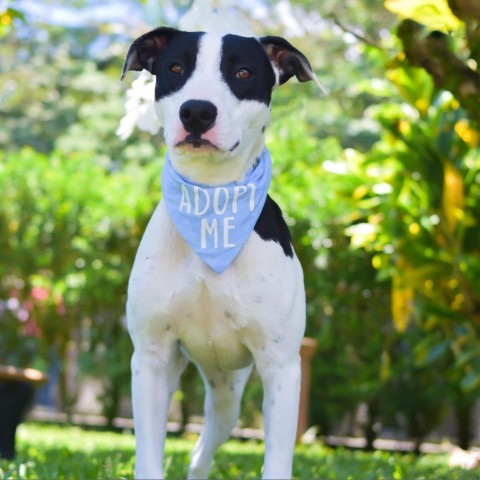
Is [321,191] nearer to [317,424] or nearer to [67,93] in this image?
[317,424]

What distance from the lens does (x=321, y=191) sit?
363 inches

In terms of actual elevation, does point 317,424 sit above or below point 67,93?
below

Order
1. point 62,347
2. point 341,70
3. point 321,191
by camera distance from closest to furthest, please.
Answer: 1. point 321,191
2. point 62,347
3. point 341,70

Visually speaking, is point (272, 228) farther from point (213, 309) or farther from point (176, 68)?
point (176, 68)

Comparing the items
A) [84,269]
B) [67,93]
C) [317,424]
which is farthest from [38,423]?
[67,93]

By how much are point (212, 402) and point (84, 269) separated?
6.79 meters

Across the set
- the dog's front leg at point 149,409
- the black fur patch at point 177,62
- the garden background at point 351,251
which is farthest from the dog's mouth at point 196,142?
the garden background at point 351,251

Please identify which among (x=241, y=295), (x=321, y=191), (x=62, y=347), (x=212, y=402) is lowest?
(x=212, y=402)

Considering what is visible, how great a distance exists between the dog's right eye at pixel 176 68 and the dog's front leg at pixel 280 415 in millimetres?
987

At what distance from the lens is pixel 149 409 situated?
10.0 feet

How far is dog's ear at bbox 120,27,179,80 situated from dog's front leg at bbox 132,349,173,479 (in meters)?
Answer: 0.97

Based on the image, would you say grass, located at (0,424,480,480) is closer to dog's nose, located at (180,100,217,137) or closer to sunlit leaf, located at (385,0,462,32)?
dog's nose, located at (180,100,217,137)

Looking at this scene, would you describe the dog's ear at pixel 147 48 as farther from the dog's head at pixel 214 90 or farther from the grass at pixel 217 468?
the grass at pixel 217 468

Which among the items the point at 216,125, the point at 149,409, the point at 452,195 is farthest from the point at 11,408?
the point at 216,125
